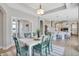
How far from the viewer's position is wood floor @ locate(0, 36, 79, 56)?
8.26 ft

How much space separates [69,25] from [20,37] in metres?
1.09

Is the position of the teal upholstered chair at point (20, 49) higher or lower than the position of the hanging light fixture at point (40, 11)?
lower

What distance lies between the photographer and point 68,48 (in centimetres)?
254

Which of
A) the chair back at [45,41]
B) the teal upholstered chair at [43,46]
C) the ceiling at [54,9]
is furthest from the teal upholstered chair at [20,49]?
the ceiling at [54,9]

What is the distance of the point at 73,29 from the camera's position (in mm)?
2545

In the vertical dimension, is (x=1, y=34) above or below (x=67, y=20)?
below

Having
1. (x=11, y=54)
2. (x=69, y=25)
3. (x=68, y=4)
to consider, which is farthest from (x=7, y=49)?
(x=68, y=4)

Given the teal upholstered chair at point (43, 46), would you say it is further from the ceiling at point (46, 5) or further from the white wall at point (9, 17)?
the ceiling at point (46, 5)

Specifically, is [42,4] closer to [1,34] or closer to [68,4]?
[68,4]

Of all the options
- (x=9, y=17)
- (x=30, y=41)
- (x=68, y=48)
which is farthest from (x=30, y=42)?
(x=68, y=48)

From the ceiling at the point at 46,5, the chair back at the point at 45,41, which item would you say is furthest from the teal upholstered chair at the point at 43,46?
the ceiling at the point at 46,5

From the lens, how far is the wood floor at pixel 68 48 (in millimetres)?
2518

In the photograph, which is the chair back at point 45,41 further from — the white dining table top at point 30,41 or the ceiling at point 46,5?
the ceiling at point 46,5

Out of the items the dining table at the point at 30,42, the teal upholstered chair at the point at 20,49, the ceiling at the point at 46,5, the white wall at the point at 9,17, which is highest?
the ceiling at the point at 46,5
